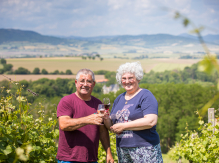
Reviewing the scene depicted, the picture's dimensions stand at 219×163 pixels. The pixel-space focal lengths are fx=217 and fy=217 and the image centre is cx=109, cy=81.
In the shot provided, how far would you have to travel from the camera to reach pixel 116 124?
2801 millimetres

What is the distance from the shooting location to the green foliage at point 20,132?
180 cm

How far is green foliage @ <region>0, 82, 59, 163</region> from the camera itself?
1805 millimetres

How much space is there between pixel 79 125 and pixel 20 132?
2.15 feet

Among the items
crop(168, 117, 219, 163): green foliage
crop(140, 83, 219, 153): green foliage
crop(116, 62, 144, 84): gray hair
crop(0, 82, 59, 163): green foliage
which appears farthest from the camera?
crop(140, 83, 219, 153): green foliage

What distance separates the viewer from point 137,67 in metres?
3.04

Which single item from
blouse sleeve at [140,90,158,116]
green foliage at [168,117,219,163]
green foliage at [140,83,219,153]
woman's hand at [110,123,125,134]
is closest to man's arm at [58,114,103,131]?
woman's hand at [110,123,125,134]

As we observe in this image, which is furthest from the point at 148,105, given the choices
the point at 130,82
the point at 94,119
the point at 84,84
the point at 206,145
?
the point at 206,145

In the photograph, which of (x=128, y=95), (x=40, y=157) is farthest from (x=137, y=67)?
(x=40, y=157)

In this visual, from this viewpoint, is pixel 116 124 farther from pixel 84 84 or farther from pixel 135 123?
pixel 84 84

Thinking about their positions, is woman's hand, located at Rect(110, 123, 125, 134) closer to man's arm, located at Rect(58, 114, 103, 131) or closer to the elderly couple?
the elderly couple

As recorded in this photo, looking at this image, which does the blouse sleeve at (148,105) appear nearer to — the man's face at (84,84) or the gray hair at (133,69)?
the gray hair at (133,69)

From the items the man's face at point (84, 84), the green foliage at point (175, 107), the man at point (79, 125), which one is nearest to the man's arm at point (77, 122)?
the man at point (79, 125)

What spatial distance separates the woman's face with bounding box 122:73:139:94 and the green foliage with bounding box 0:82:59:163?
117 cm

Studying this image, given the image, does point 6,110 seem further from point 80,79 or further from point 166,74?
point 166,74
